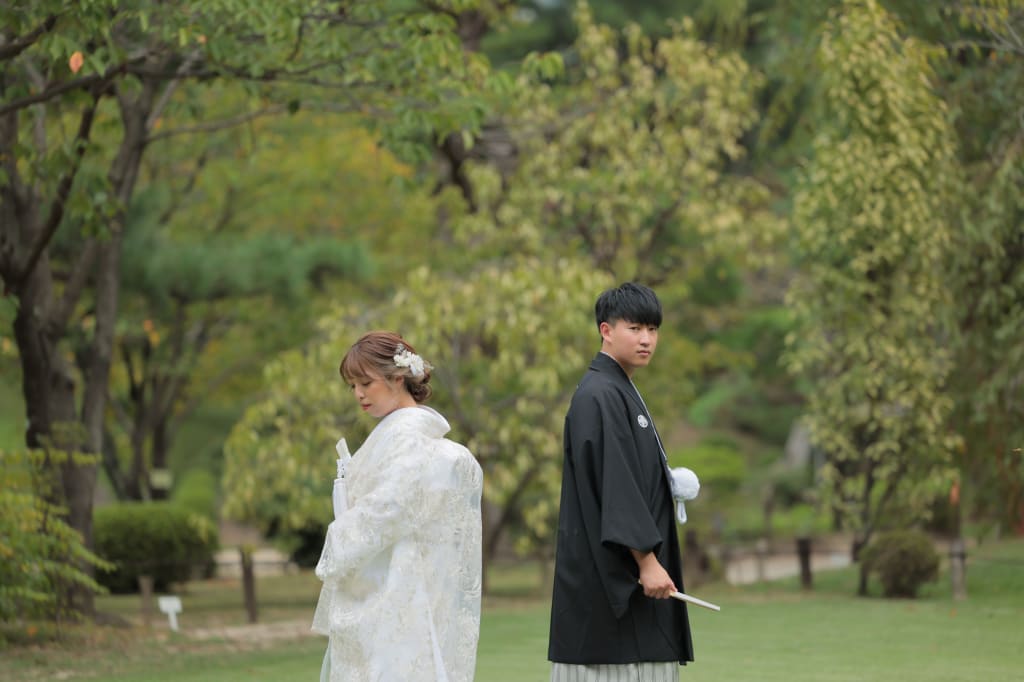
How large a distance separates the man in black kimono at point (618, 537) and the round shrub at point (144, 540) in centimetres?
1259

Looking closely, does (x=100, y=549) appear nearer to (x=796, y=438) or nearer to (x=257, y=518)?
(x=257, y=518)

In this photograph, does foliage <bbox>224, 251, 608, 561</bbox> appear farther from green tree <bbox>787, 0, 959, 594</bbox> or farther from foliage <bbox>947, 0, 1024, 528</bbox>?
foliage <bbox>947, 0, 1024, 528</bbox>

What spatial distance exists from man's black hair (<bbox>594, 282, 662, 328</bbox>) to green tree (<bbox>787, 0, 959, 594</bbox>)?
904 cm

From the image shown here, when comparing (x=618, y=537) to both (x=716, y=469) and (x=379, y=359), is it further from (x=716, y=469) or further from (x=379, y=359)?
(x=716, y=469)

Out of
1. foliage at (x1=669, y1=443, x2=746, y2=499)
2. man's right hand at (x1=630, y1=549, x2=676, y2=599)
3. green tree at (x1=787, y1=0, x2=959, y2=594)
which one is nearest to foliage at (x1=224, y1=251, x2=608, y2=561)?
green tree at (x1=787, y1=0, x2=959, y2=594)

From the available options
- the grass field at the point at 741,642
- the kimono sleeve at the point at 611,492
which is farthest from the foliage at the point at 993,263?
the kimono sleeve at the point at 611,492

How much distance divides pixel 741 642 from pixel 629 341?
6.53 meters

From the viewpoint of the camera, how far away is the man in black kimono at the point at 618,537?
4.76 m

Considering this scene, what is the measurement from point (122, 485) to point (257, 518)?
2198mm

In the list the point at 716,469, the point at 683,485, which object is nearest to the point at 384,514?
the point at 683,485

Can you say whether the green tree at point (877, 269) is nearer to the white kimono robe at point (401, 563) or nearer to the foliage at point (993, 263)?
the foliage at point (993, 263)

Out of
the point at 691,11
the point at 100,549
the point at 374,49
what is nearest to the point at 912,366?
the point at 374,49

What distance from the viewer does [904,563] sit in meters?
Result: 14.0

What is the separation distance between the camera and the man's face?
5023 mm
